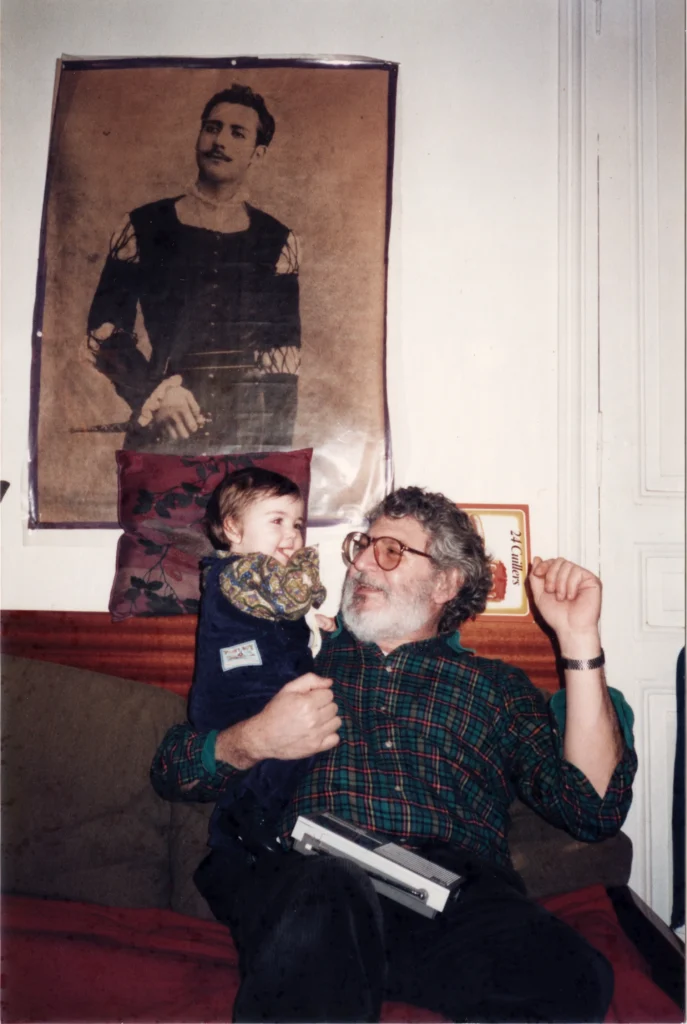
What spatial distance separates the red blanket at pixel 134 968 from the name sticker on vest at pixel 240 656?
1.87 feet

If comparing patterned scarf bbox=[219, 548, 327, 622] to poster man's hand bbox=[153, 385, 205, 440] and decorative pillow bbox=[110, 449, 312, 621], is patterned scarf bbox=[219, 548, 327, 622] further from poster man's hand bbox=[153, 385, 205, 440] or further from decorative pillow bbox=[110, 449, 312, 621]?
poster man's hand bbox=[153, 385, 205, 440]

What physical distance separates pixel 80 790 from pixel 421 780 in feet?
2.64

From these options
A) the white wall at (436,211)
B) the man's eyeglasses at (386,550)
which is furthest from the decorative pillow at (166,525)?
the man's eyeglasses at (386,550)

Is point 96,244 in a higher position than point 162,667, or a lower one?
higher

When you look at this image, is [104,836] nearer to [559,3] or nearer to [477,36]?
[477,36]

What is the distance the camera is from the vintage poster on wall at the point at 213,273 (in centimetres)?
216

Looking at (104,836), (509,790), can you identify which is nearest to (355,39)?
(509,790)

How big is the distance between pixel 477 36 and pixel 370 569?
1752mm

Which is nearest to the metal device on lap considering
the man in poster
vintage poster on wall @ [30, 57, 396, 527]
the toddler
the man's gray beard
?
the toddler

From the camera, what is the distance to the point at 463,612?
185 centimetres

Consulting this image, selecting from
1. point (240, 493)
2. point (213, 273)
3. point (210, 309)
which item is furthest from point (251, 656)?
point (213, 273)

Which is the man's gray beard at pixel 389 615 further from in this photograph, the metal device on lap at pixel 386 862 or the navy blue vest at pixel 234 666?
the metal device on lap at pixel 386 862

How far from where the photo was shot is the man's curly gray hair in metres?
1.82

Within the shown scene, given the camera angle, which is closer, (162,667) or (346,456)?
(162,667)
